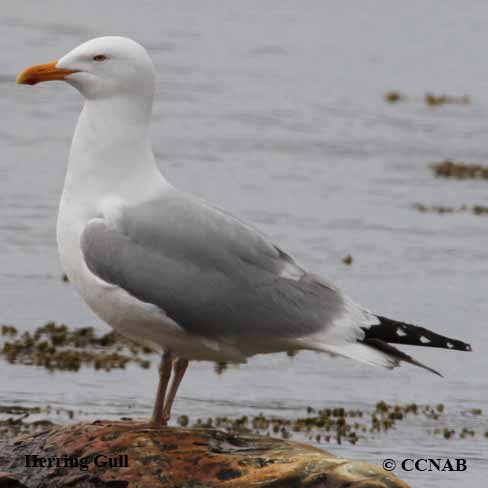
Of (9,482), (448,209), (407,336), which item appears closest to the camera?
(407,336)

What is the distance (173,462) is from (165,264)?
3.03 feet

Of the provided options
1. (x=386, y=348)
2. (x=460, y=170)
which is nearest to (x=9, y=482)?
(x=386, y=348)

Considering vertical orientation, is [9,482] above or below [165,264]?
below

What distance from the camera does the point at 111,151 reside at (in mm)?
7719

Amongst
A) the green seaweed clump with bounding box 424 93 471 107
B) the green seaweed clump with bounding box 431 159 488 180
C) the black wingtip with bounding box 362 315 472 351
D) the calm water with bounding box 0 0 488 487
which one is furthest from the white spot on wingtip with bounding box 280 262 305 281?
the green seaweed clump with bounding box 424 93 471 107

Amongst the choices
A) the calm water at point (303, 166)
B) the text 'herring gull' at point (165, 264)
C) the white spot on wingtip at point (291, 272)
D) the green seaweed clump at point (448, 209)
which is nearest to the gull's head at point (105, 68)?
the text 'herring gull' at point (165, 264)

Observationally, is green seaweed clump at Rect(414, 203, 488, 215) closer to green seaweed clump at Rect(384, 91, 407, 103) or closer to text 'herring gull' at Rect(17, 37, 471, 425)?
green seaweed clump at Rect(384, 91, 407, 103)

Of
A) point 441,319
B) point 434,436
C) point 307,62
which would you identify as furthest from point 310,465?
Result: point 307,62

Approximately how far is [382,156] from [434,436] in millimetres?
10372

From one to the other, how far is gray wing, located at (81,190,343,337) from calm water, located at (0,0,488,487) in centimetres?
230

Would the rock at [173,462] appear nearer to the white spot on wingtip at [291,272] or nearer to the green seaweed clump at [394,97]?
the white spot on wingtip at [291,272]

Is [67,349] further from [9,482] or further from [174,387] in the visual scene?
[9,482]

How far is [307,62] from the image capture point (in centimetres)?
2723

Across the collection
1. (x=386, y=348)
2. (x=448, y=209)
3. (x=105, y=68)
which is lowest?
(x=386, y=348)
